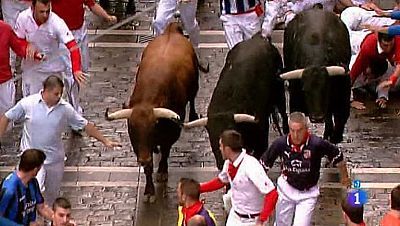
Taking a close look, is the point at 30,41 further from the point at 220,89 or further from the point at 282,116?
the point at 282,116

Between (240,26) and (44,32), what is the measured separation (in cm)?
330

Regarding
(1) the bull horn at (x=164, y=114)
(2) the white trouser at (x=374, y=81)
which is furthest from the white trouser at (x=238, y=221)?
(2) the white trouser at (x=374, y=81)

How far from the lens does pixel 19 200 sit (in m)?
10.9

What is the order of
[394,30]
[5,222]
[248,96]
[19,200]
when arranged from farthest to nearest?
[394,30]
[248,96]
[19,200]
[5,222]

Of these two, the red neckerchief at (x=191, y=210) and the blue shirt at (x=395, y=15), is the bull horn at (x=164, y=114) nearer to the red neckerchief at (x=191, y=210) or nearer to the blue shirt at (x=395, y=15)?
the red neckerchief at (x=191, y=210)

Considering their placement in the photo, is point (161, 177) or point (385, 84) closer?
point (161, 177)

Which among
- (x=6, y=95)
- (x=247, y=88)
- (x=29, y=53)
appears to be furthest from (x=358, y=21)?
(x=6, y=95)

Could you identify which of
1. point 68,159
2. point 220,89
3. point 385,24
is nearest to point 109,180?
point 68,159

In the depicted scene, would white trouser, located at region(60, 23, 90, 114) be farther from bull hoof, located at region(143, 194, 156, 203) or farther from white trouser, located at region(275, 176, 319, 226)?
white trouser, located at region(275, 176, 319, 226)

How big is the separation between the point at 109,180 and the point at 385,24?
5272mm

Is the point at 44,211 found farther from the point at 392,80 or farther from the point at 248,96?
the point at 392,80

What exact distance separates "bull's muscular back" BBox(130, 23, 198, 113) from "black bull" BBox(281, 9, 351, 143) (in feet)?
4.63

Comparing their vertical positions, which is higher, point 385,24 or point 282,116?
point 385,24

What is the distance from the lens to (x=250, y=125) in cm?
1302
